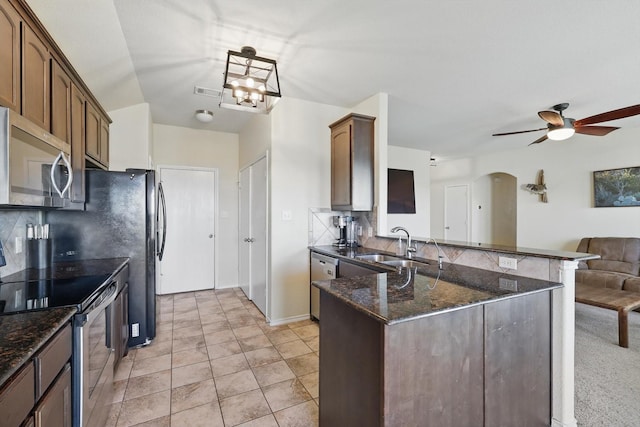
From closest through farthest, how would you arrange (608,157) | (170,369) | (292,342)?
(170,369) → (292,342) → (608,157)

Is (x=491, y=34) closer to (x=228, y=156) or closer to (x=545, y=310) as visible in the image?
(x=545, y=310)

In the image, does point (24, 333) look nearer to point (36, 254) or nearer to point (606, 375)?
point (36, 254)

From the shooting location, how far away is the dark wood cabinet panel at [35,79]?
1.45m

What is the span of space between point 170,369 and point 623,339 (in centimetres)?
417

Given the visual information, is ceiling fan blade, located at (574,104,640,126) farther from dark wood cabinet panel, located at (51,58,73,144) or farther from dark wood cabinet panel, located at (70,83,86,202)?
dark wood cabinet panel, located at (70,83,86,202)

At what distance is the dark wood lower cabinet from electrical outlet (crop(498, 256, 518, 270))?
286 mm

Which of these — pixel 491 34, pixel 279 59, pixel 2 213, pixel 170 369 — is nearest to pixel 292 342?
pixel 170 369

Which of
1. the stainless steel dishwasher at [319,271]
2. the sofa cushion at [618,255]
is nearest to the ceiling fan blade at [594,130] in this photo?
the sofa cushion at [618,255]

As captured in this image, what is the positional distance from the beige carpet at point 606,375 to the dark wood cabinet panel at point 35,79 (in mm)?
3660

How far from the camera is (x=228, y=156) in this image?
478cm

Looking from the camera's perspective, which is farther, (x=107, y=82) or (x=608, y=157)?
(x=608, y=157)

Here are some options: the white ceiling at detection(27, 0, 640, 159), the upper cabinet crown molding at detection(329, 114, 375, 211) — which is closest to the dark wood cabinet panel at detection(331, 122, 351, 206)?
the upper cabinet crown molding at detection(329, 114, 375, 211)

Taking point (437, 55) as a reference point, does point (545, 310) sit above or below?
below

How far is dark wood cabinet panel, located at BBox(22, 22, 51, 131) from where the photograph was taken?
56.9 inches
